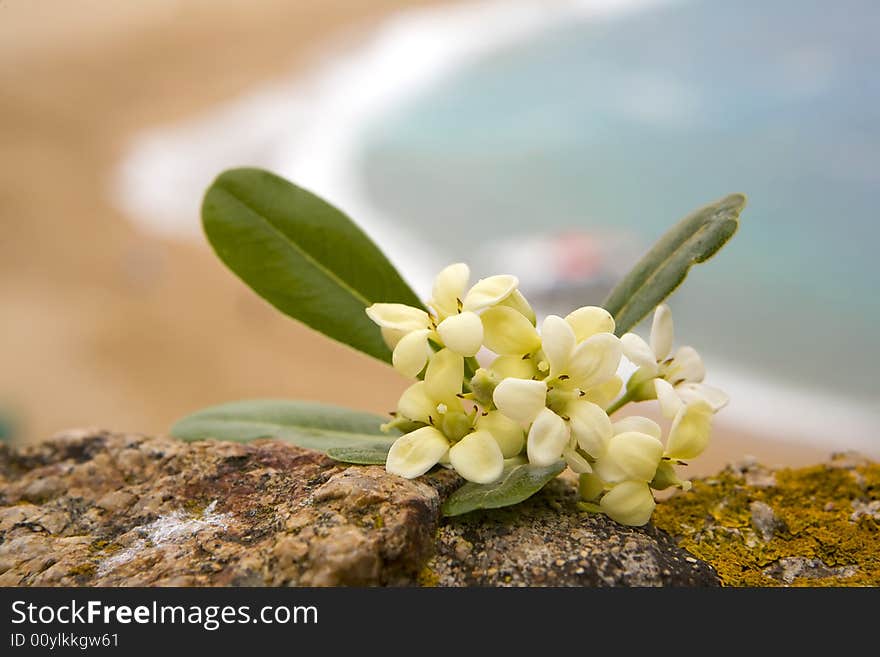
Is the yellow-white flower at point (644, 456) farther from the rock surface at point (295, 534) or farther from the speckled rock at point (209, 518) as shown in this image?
the speckled rock at point (209, 518)

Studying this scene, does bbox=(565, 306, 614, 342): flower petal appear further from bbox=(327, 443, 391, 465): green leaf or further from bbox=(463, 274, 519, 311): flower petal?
bbox=(327, 443, 391, 465): green leaf

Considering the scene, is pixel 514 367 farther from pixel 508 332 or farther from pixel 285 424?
pixel 285 424

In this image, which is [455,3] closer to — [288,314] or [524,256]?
[524,256]

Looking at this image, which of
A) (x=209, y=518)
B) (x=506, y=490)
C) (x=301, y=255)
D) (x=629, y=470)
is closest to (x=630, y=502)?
(x=629, y=470)

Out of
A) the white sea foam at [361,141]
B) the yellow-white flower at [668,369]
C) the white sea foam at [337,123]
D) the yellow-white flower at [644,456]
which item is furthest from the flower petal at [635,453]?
the white sea foam at [337,123]

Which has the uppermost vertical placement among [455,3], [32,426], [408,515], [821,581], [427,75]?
[455,3]

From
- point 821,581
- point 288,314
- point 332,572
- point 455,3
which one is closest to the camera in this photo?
point 332,572

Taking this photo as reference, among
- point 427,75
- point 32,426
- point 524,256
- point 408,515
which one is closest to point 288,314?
point 408,515
